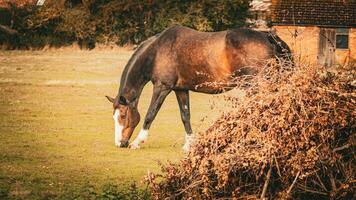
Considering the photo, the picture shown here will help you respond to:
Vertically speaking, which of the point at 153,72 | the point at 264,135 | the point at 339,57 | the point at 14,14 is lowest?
the point at 339,57

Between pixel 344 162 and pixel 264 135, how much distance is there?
1.07 meters

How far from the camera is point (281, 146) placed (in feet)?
22.1

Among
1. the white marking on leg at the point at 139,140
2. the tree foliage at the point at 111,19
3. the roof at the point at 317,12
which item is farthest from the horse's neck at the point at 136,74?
the tree foliage at the point at 111,19

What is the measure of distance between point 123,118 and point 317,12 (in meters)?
30.7

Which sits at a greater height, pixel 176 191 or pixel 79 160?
pixel 176 191

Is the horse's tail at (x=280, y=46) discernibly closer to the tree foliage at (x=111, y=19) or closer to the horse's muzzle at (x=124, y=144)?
the horse's muzzle at (x=124, y=144)

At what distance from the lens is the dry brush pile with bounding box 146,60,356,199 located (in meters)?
6.75

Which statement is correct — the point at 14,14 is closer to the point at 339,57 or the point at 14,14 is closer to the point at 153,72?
the point at 339,57

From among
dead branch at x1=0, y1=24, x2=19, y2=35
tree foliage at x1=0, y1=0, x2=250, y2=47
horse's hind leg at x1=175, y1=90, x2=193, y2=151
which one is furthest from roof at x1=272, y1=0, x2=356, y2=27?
horse's hind leg at x1=175, y1=90, x2=193, y2=151

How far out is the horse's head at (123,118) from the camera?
12.8m

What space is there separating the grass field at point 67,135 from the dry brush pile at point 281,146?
1.75 ft

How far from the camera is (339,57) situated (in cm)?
4069

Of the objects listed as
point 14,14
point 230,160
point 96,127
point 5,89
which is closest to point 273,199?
point 230,160

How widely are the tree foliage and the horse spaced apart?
32074 mm
